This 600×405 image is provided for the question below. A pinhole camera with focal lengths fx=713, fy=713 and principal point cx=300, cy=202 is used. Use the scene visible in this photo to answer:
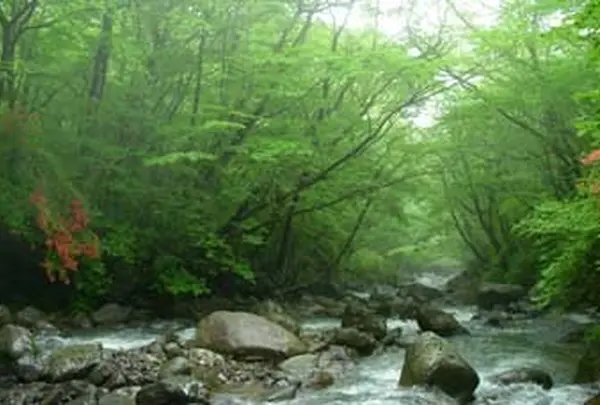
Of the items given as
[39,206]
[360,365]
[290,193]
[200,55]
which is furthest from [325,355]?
[200,55]

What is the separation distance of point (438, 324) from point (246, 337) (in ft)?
19.7

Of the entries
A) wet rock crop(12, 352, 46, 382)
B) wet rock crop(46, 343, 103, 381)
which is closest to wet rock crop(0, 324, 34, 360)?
wet rock crop(12, 352, 46, 382)

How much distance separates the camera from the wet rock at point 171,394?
9.66 metres

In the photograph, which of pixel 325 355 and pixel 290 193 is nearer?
pixel 325 355

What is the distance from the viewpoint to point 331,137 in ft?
70.9

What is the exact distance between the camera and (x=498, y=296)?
23938mm

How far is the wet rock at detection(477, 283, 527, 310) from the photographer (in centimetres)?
2383

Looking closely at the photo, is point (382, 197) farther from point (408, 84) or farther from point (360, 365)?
point (360, 365)

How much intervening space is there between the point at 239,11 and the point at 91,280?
8060mm

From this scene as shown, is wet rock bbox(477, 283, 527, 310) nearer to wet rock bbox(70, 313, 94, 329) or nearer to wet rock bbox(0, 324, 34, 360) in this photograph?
wet rock bbox(70, 313, 94, 329)

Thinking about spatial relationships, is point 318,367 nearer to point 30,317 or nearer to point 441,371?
point 441,371

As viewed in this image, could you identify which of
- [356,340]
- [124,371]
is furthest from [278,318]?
[124,371]

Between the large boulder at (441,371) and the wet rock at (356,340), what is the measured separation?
321 centimetres

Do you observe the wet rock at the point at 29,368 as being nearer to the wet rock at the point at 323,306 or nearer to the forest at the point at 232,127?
the forest at the point at 232,127
